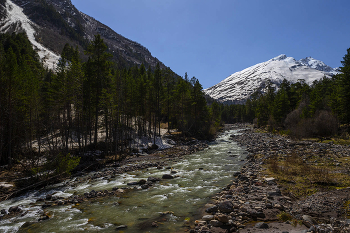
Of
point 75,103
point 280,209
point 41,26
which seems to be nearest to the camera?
point 280,209

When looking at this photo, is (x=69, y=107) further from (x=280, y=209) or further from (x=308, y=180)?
(x=308, y=180)

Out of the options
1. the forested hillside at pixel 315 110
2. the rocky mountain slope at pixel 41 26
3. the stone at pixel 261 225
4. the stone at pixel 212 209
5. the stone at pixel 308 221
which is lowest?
the stone at pixel 212 209

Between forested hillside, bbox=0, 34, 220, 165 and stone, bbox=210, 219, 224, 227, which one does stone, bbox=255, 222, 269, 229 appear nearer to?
stone, bbox=210, 219, 224, 227

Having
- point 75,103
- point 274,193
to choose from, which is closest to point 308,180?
point 274,193

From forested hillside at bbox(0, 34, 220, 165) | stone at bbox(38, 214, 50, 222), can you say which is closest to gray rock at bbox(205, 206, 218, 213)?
stone at bbox(38, 214, 50, 222)

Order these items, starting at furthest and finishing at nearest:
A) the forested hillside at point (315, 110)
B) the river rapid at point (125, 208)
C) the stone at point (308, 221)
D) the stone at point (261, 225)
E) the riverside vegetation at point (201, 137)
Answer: the forested hillside at point (315, 110), the river rapid at point (125, 208), the riverside vegetation at point (201, 137), the stone at point (261, 225), the stone at point (308, 221)

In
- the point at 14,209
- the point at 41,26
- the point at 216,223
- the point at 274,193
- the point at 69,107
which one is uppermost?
the point at 41,26

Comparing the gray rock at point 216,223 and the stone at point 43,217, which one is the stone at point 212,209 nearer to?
the gray rock at point 216,223

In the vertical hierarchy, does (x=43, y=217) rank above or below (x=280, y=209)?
below

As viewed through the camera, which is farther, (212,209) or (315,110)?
(315,110)

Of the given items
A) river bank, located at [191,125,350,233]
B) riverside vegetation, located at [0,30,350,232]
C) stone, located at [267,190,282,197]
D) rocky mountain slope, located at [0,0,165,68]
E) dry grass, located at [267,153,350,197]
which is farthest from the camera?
rocky mountain slope, located at [0,0,165,68]

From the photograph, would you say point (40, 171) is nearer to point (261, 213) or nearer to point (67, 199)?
point (67, 199)

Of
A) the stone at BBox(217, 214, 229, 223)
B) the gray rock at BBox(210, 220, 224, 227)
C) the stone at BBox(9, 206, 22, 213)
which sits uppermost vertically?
the stone at BBox(217, 214, 229, 223)

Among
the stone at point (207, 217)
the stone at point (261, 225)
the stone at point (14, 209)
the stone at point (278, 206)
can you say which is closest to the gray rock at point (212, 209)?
the stone at point (207, 217)
